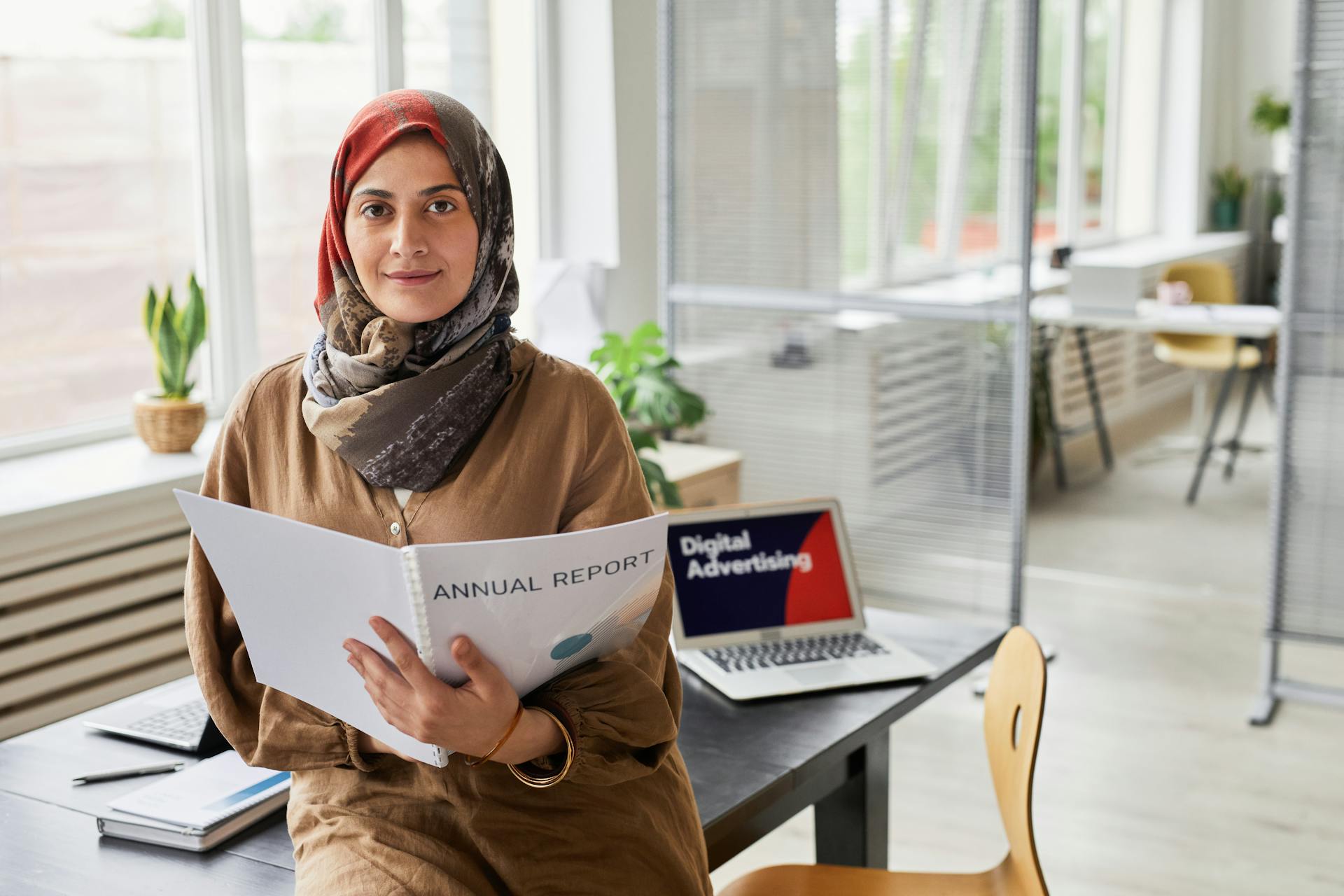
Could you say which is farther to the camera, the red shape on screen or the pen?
the red shape on screen

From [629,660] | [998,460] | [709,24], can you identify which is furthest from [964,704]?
[629,660]

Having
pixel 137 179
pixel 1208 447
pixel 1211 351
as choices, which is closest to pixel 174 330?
pixel 137 179

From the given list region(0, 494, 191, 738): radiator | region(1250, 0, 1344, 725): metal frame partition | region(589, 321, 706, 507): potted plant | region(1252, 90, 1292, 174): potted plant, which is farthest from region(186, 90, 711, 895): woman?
region(1252, 90, 1292, 174): potted plant

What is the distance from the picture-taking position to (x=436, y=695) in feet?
4.06

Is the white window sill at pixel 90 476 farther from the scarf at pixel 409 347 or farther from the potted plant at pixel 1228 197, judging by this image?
the potted plant at pixel 1228 197

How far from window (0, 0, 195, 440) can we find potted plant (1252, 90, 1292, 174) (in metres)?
6.26

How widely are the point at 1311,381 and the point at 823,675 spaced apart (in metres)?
2.31

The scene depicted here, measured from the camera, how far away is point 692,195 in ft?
14.3

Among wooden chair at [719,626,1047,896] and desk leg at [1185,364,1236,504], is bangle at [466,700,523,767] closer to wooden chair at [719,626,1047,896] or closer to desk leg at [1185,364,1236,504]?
wooden chair at [719,626,1047,896]

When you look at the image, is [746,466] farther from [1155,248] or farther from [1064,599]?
[1155,248]

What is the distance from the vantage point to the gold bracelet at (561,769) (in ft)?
4.36

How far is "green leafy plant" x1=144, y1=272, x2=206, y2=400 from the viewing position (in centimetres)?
324

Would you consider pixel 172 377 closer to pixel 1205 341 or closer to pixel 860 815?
pixel 860 815

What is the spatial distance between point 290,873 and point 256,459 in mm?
420
